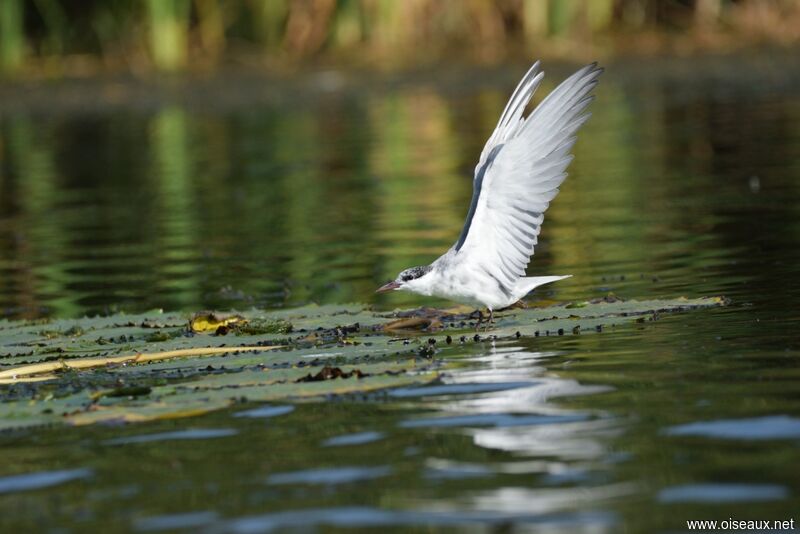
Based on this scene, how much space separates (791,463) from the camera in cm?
454

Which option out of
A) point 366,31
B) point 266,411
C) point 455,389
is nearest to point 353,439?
point 266,411

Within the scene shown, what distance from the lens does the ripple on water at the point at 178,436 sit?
5.43 meters

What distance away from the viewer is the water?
4559 millimetres

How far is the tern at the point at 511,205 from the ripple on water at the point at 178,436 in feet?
6.12

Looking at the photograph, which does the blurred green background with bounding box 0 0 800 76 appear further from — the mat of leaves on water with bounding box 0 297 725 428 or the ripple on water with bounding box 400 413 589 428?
the ripple on water with bounding box 400 413 589 428

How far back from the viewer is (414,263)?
997 cm

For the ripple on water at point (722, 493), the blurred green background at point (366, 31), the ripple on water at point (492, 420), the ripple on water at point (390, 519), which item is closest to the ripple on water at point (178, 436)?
the ripple on water at point (492, 420)

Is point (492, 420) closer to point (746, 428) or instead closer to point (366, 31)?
point (746, 428)

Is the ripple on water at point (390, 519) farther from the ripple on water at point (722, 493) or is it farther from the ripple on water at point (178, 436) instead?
the ripple on water at point (178, 436)

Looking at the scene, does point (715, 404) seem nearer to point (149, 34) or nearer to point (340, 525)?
point (340, 525)

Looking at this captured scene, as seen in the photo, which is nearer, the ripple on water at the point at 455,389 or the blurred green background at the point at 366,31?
the ripple on water at the point at 455,389

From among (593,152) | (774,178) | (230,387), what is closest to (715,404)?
(230,387)

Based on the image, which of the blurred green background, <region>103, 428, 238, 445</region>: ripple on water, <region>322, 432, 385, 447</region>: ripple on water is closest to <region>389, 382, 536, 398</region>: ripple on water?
<region>322, 432, 385, 447</region>: ripple on water

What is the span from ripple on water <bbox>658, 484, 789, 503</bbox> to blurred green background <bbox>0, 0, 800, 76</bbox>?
18.4m
